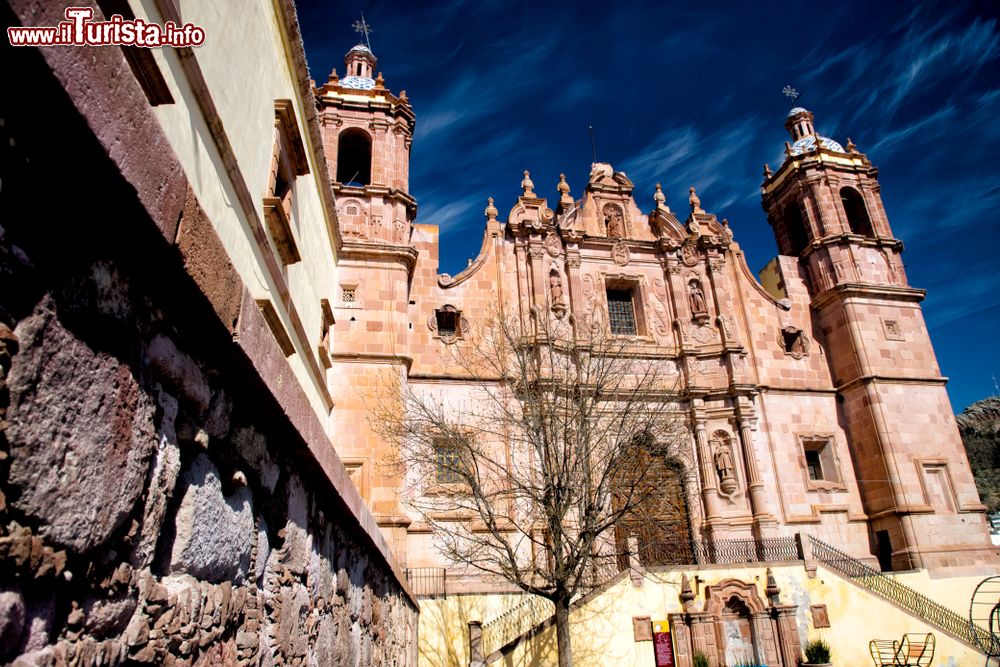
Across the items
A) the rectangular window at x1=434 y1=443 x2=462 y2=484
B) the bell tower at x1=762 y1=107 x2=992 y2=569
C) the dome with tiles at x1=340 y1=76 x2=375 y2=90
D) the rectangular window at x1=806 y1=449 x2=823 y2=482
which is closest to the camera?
the rectangular window at x1=434 y1=443 x2=462 y2=484

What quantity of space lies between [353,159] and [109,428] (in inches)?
799

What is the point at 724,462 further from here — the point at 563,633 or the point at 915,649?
the point at 563,633

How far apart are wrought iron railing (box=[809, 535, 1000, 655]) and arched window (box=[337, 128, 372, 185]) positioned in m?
16.0

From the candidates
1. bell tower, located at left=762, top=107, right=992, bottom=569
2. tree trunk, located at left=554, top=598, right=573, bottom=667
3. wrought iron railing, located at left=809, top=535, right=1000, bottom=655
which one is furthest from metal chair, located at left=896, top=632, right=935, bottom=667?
tree trunk, located at left=554, top=598, right=573, bottom=667

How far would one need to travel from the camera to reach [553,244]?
20.4 metres

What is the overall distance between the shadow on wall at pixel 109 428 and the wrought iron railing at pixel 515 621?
1255 centimetres

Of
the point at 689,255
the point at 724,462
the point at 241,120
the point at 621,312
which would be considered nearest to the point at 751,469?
the point at 724,462

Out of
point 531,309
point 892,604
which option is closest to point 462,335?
point 531,309

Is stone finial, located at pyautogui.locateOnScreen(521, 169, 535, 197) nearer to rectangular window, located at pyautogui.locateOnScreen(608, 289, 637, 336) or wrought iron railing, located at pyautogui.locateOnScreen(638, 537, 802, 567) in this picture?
rectangular window, located at pyautogui.locateOnScreen(608, 289, 637, 336)

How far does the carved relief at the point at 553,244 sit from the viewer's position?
2023 centimetres

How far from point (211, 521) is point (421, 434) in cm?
1347

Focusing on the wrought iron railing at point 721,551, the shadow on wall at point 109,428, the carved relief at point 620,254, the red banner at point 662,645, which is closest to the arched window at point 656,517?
the wrought iron railing at point 721,551

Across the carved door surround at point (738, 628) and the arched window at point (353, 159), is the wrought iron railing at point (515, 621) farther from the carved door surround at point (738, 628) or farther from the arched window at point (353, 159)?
the arched window at point (353, 159)

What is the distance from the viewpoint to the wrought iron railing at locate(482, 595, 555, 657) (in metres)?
13.7
